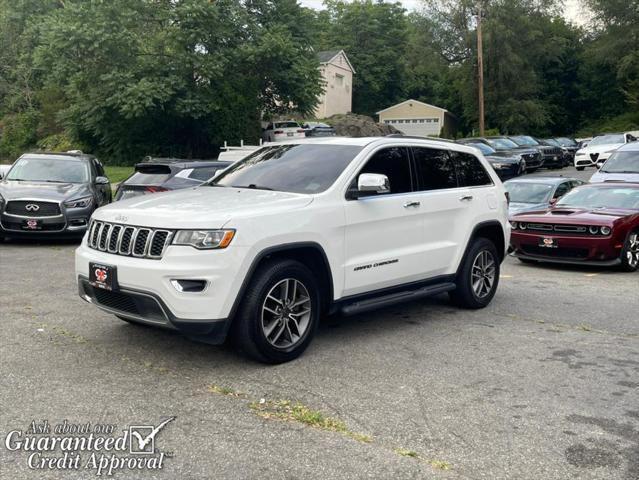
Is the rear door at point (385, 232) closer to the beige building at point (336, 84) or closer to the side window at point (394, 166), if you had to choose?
the side window at point (394, 166)

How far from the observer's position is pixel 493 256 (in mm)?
7781

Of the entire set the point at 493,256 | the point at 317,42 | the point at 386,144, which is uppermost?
the point at 317,42

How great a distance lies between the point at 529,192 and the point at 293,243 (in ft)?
35.5

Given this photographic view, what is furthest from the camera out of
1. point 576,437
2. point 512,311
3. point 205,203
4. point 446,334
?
point 512,311

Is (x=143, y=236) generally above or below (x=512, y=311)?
above

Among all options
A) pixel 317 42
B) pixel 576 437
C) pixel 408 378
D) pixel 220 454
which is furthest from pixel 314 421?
pixel 317 42

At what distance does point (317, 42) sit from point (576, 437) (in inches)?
1511

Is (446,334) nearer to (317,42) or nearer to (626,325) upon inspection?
(626,325)

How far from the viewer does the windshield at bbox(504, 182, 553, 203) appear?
14.7 meters

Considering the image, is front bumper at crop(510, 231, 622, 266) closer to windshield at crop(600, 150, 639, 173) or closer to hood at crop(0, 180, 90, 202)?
windshield at crop(600, 150, 639, 173)

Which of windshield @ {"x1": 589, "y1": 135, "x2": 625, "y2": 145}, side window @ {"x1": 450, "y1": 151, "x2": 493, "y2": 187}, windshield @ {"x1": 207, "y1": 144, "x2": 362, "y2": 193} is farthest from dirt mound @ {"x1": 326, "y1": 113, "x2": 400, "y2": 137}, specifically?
windshield @ {"x1": 207, "y1": 144, "x2": 362, "y2": 193}

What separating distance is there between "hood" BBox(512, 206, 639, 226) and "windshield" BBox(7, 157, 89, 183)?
844 cm

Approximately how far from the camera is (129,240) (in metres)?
5.26

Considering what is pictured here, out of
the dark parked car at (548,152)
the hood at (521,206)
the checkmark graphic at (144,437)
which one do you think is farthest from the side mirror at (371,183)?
the dark parked car at (548,152)
